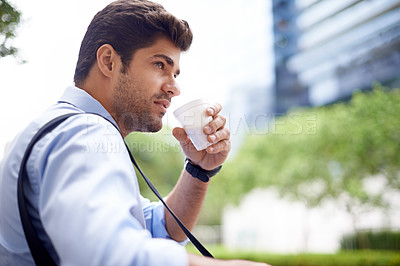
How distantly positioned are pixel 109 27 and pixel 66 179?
50cm

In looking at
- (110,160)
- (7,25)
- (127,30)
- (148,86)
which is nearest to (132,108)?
(148,86)

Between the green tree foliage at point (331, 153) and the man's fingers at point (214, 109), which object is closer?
the man's fingers at point (214, 109)

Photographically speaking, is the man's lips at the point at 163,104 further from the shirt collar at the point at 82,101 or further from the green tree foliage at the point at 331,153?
the green tree foliage at the point at 331,153

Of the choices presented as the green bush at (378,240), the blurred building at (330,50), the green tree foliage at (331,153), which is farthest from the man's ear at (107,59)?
the blurred building at (330,50)

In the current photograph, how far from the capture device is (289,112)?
386 inches

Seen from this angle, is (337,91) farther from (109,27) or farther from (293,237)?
(109,27)

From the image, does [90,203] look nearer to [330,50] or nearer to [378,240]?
[378,240]

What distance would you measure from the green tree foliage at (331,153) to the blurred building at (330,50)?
14.3 ft

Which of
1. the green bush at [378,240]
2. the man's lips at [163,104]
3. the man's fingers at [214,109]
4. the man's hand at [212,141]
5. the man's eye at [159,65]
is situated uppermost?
the man's eye at [159,65]

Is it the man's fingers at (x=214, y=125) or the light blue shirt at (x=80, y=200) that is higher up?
the man's fingers at (x=214, y=125)

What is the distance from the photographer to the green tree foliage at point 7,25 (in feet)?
3.99

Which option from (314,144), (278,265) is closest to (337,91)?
(314,144)

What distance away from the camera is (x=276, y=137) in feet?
31.0

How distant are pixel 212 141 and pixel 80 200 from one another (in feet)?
1.46
